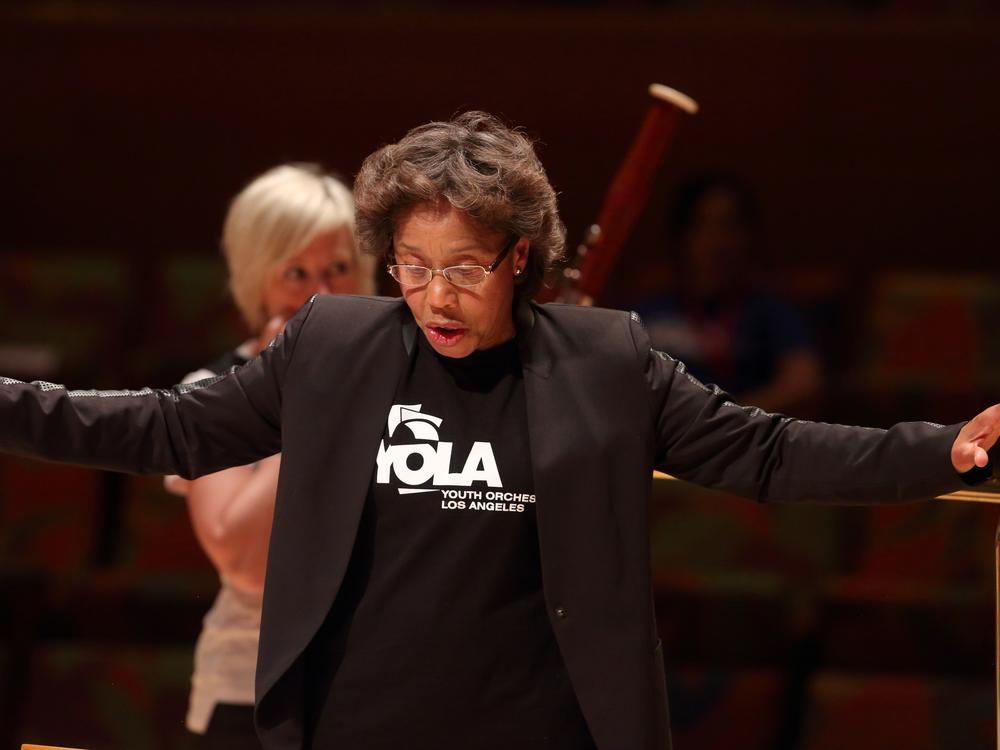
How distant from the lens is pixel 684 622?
2566mm

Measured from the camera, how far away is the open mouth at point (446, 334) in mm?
1444

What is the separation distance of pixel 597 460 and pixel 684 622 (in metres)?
1.21

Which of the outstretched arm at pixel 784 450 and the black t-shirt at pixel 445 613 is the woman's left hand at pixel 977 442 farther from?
the black t-shirt at pixel 445 613

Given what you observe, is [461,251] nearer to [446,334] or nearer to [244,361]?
[446,334]

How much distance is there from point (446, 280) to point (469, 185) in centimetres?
10

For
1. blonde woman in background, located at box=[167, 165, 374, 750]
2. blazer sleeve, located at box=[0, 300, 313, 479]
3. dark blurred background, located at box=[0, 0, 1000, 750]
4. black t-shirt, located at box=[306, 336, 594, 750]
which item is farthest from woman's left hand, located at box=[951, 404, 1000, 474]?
dark blurred background, located at box=[0, 0, 1000, 750]

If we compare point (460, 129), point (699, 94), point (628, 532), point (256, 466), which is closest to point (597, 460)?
point (628, 532)

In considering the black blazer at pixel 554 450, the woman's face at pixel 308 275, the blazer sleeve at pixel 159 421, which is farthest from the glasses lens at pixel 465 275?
the woman's face at pixel 308 275

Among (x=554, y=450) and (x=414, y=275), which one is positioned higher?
(x=414, y=275)

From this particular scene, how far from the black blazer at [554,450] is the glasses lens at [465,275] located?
3.9 inches

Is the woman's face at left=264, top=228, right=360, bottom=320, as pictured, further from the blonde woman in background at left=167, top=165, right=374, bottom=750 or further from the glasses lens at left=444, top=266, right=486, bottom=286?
the glasses lens at left=444, top=266, right=486, bottom=286

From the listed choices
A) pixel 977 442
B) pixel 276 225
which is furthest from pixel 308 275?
pixel 977 442

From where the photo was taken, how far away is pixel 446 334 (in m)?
1.45

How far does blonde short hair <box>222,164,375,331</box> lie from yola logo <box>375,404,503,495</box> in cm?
71
